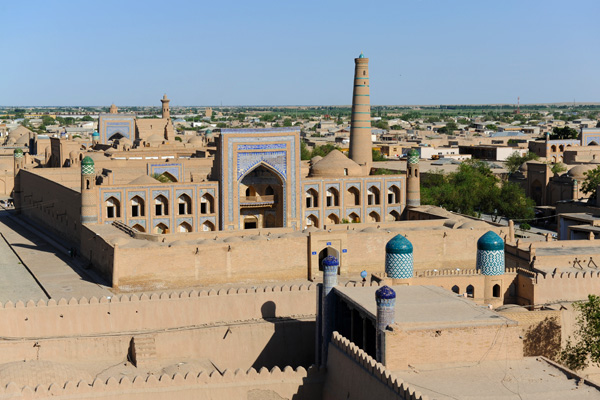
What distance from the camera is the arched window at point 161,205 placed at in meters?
35.8

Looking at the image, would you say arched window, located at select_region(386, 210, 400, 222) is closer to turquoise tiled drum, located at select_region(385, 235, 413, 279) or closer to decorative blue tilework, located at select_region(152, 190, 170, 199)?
decorative blue tilework, located at select_region(152, 190, 170, 199)

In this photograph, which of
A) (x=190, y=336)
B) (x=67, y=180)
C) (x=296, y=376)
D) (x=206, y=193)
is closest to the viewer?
(x=296, y=376)

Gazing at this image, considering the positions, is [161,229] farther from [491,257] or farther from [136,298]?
[491,257]

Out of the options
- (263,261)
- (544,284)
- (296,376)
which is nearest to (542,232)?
(263,261)

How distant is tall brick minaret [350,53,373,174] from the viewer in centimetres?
4638

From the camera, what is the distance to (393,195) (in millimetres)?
39875

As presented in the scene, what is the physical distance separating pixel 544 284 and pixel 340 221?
56.7 feet

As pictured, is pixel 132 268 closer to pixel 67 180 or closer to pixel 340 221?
pixel 340 221

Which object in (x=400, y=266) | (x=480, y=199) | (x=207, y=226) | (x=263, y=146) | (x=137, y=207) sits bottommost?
(x=207, y=226)

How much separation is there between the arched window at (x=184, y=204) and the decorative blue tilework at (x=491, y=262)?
1690cm

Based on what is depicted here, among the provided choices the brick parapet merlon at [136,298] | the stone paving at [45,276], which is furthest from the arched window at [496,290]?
the stone paving at [45,276]

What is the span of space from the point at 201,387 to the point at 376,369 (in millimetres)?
3432

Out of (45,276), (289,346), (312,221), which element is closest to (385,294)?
(289,346)

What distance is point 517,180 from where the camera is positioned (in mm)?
53781
